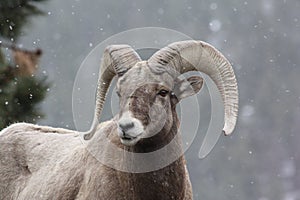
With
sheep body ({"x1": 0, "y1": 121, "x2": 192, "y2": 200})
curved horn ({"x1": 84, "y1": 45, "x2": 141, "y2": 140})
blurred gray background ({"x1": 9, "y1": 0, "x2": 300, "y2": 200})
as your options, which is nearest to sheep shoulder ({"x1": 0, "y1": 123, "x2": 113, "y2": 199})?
sheep body ({"x1": 0, "y1": 121, "x2": 192, "y2": 200})

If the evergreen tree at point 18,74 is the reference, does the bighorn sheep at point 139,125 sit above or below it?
above

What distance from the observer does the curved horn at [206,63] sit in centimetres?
793

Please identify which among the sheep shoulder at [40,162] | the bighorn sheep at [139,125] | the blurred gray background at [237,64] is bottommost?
the blurred gray background at [237,64]

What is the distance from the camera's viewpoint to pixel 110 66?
823cm

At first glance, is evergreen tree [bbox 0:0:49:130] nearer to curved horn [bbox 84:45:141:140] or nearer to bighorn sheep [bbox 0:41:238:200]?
bighorn sheep [bbox 0:41:238:200]

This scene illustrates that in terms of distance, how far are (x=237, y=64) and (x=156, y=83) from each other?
78.1 meters

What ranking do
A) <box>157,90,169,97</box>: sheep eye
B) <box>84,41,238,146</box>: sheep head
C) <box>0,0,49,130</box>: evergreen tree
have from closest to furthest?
<box>84,41,238,146</box>: sheep head
<box>157,90,169,97</box>: sheep eye
<box>0,0,49,130</box>: evergreen tree

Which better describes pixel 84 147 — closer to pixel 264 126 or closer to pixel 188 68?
pixel 188 68

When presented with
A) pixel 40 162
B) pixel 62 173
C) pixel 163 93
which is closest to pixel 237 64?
pixel 40 162

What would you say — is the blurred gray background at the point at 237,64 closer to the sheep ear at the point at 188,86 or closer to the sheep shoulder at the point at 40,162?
the sheep shoulder at the point at 40,162

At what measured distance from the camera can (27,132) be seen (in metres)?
9.80

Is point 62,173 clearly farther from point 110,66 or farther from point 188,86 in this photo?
point 188,86

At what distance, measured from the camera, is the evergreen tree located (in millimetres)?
11727

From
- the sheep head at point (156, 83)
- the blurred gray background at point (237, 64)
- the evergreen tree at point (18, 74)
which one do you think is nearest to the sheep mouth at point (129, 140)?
the sheep head at point (156, 83)
